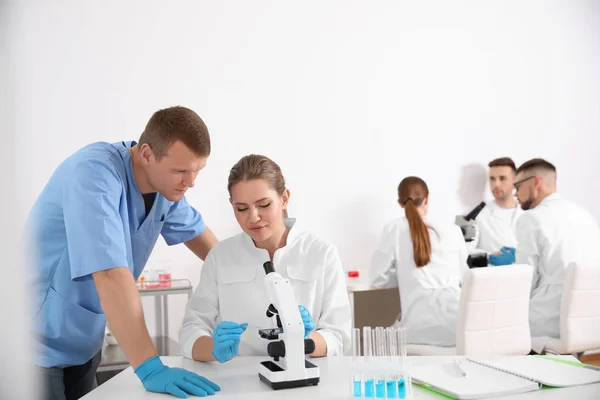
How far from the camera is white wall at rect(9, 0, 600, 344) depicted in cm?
338

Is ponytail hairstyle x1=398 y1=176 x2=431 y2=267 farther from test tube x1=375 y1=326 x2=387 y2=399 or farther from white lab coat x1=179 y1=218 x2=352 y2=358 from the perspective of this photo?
test tube x1=375 y1=326 x2=387 y2=399

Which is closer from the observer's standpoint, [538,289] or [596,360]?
[538,289]

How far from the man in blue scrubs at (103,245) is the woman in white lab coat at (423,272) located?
5.51 feet

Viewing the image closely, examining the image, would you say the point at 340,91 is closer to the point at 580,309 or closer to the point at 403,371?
the point at 580,309

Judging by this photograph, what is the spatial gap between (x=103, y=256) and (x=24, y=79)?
3.07 feet

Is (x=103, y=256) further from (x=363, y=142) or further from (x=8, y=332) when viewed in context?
(x=363, y=142)

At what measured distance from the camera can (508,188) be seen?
168 inches

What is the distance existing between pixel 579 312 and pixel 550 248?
0.45 m

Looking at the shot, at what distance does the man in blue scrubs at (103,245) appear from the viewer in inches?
50.2

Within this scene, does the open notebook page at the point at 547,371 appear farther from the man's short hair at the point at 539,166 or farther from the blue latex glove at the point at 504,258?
the blue latex glove at the point at 504,258

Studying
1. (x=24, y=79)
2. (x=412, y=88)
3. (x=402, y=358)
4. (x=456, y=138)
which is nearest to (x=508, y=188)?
(x=456, y=138)

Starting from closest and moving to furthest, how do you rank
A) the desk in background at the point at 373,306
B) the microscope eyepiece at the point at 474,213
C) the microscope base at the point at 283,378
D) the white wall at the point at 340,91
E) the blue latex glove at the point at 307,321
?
the microscope base at the point at 283,378 < the blue latex glove at the point at 307,321 < the white wall at the point at 340,91 < the desk in background at the point at 373,306 < the microscope eyepiece at the point at 474,213

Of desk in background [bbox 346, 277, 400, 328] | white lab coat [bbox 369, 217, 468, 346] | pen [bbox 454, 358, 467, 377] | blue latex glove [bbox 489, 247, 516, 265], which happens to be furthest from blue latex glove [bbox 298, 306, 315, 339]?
blue latex glove [bbox 489, 247, 516, 265]

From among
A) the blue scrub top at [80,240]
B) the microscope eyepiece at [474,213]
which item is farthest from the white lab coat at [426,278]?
the blue scrub top at [80,240]
